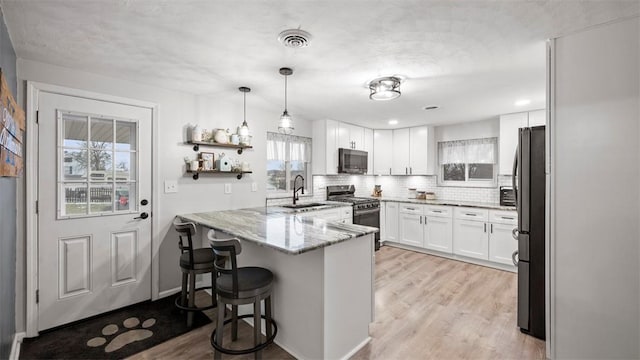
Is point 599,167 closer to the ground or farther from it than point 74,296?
farther from it

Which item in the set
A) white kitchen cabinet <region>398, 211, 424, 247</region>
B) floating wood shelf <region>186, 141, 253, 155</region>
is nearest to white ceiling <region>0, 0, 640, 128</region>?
floating wood shelf <region>186, 141, 253, 155</region>

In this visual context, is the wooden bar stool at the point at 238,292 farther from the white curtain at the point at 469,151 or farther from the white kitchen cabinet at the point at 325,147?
the white curtain at the point at 469,151

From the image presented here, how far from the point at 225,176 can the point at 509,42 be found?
3.10 meters

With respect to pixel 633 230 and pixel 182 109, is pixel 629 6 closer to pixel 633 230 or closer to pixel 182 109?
pixel 633 230

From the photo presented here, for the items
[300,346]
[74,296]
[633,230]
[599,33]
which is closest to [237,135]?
[74,296]

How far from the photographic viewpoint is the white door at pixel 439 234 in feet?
14.8

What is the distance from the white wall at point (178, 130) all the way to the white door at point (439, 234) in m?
2.84

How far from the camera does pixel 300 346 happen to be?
2.06m

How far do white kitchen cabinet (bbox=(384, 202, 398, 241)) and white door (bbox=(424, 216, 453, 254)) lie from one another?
1.82 feet

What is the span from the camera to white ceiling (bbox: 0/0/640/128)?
5.39 ft

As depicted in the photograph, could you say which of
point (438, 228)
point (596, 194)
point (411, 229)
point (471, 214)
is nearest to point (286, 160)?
point (411, 229)

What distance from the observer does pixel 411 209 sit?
499 centimetres

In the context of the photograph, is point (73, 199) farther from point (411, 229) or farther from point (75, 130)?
point (411, 229)

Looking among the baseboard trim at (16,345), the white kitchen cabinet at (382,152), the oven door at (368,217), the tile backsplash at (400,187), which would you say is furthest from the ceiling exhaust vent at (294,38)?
the white kitchen cabinet at (382,152)
